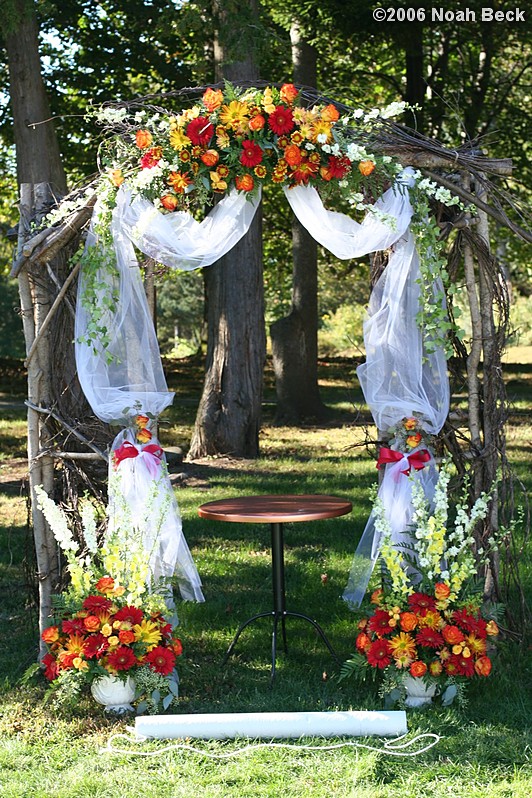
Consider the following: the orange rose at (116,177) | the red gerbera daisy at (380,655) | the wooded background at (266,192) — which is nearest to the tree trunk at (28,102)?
the wooded background at (266,192)

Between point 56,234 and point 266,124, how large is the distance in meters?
1.26

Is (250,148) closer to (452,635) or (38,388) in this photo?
(38,388)

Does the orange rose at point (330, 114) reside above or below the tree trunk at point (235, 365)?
above

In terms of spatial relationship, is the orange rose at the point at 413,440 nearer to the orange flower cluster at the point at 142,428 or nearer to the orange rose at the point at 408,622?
the orange rose at the point at 408,622

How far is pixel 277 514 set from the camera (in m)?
4.92

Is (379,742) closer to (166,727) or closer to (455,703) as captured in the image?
(455,703)

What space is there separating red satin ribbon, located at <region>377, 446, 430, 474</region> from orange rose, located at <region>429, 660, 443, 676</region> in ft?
3.53

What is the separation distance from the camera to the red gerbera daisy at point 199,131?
488 centimetres

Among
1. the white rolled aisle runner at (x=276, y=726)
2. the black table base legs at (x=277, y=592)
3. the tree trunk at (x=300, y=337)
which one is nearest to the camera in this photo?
the white rolled aisle runner at (x=276, y=726)

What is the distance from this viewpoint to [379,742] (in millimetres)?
4281

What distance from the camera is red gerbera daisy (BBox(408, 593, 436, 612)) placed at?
4699 millimetres

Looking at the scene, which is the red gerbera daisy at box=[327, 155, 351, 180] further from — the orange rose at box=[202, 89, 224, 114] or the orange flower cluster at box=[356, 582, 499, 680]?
the orange flower cluster at box=[356, 582, 499, 680]

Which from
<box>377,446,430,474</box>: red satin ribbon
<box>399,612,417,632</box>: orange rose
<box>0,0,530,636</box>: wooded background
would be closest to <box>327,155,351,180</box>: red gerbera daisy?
<box>0,0,530,636</box>: wooded background

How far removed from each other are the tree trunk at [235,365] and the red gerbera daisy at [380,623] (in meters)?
6.72
